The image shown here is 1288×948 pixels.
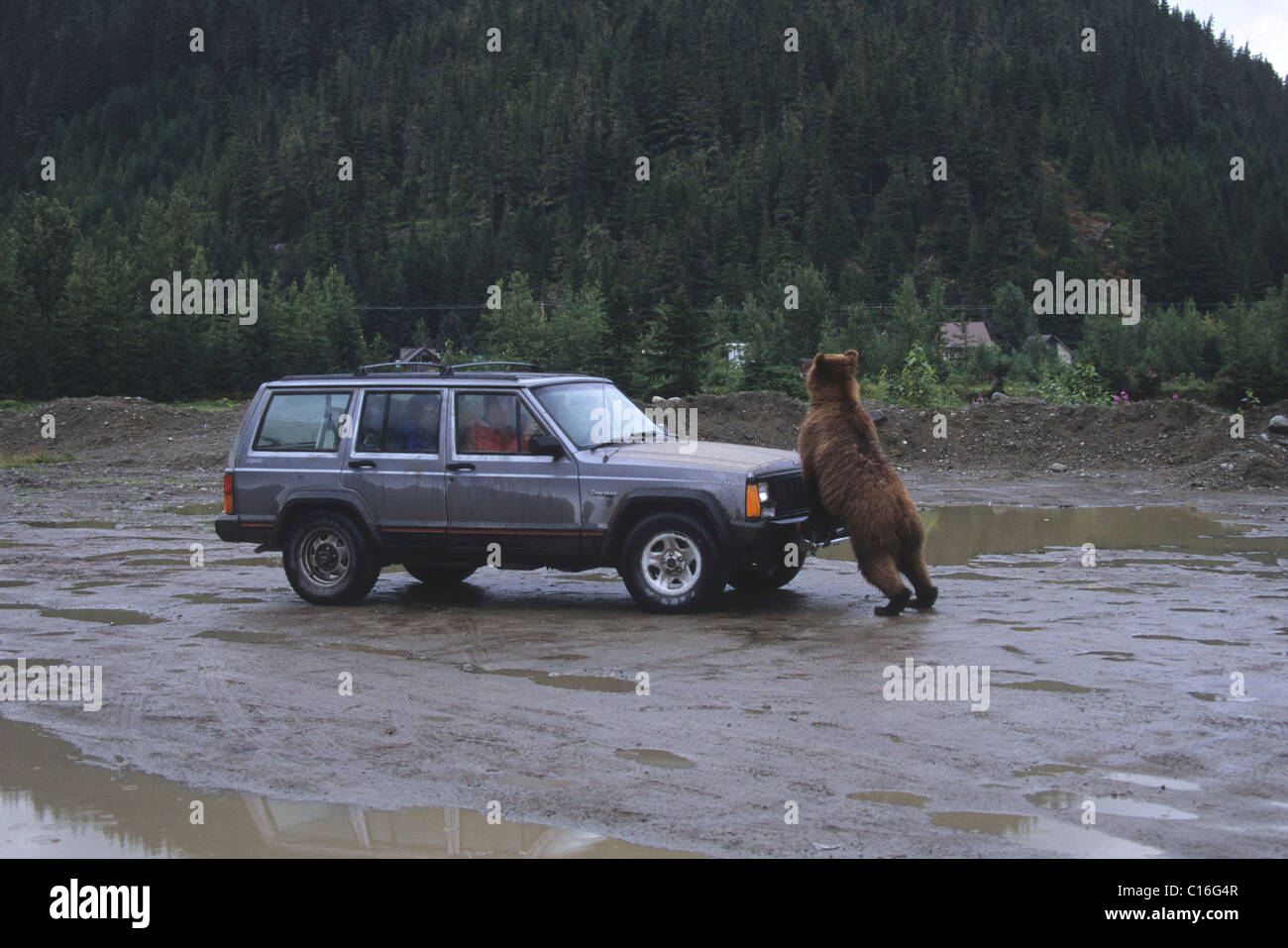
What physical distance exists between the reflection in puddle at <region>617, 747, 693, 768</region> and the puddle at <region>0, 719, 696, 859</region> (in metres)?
1.04

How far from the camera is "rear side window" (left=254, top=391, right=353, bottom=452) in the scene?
38.9ft

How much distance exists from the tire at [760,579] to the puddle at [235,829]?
5.64 meters

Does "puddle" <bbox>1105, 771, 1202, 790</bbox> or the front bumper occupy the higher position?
the front bumper

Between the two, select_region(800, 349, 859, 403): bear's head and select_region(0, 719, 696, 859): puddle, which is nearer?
select_region(0, 719, 696, 859): puddle

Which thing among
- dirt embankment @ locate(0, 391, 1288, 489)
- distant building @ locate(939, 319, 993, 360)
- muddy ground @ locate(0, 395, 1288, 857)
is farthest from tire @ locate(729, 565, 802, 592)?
distant building @ locate(939, 319, 993, 360)

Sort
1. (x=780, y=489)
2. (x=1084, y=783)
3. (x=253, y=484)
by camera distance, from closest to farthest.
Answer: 1. (x=1084, y=783)
2. (x=780, y=489)
3. (x=253, y=484)

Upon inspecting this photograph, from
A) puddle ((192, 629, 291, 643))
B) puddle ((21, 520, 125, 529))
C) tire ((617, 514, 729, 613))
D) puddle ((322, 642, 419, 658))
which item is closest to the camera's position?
puddle ((322, 642, 419, 658))

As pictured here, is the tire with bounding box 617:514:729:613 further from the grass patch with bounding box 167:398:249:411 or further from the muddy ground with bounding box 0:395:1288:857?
the grass patch with bounding box 167:398:249:411

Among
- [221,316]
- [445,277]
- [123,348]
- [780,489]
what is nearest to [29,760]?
[780,489]

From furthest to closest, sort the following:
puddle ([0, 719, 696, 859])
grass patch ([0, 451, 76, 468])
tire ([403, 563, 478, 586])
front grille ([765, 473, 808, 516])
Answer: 1. grass patch ([0, 451, 76, 468])
2. tire ([403, 563, 478, 586])
3. front grille ([765, 473, 808, 516])
4. puddle ([0, 719, 696, 859])

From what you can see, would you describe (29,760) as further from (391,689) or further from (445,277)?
(445,277)

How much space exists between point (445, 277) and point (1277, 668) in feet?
409

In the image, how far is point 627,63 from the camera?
162500mm

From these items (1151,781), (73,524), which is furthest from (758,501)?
(73,524)
